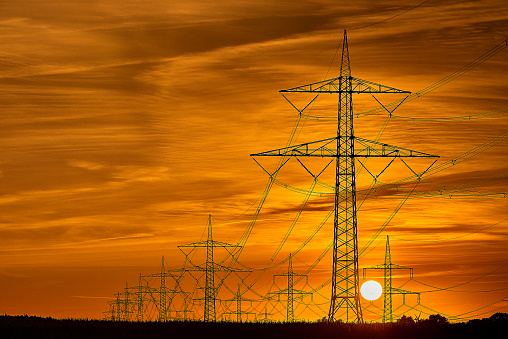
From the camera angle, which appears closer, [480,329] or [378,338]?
[378,338]

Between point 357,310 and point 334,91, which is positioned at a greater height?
point 334,91

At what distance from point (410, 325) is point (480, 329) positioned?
3.79 m


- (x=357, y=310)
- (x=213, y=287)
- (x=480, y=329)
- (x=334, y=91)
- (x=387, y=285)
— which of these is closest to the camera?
(x=480, y=329)

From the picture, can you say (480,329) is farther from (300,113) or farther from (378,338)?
(300,113)

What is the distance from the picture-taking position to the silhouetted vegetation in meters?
39.2

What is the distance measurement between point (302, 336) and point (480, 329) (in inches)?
378

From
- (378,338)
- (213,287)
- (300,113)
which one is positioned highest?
(300,113)

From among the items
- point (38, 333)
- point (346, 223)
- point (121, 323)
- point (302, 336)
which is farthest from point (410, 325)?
point (38, 333)

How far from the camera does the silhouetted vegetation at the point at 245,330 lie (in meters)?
39.2

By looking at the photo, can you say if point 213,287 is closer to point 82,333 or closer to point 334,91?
point 334,91

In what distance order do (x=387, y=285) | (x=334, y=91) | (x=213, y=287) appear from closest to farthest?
(x=334, y=91), (x=213, y=287), (x=387, y=285)

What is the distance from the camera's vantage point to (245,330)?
40.2m

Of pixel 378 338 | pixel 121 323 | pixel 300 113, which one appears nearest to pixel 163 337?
pixel 121 323

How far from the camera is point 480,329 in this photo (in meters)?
41.5
